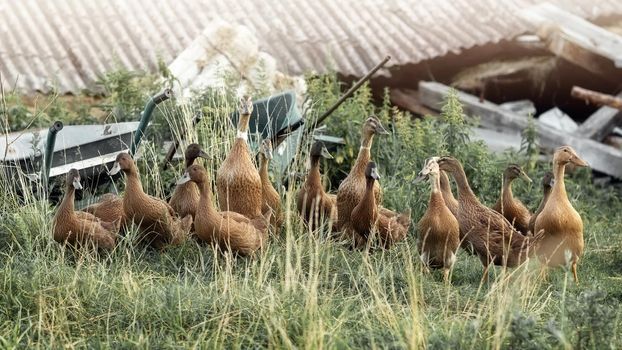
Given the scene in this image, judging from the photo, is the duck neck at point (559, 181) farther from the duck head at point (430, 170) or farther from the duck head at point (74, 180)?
the duck head at point (74, 180)

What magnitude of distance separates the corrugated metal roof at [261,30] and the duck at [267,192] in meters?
4.09

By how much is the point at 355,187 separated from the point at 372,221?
1.15ft

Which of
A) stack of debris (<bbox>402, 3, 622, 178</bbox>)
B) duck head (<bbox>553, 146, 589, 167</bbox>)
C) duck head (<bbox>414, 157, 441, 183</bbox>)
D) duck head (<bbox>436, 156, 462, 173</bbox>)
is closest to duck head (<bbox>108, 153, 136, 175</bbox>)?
duck head (<bbox>414, 157, 441, 183</bbox>)

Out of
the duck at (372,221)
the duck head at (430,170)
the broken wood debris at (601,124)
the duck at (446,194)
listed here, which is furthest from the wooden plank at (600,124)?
the duck head at (430,170)

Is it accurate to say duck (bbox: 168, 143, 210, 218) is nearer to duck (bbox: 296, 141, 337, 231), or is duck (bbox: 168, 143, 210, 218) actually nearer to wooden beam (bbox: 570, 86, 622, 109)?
duck (bbox: 296, 141, 337, 231)

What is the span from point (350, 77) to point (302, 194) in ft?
15.2

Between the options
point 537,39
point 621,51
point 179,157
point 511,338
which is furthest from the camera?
point 537,39

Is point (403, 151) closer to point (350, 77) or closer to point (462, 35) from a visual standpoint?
point (350, 77)

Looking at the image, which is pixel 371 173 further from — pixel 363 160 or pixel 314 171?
pixel 314 171

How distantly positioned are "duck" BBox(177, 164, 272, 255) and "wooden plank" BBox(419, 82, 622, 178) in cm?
434

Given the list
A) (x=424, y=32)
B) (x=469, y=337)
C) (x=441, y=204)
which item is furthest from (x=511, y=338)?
(x=424, y=32)

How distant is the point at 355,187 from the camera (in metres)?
7.37

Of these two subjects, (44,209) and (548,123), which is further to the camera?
(548,123)

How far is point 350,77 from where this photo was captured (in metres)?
12.0
